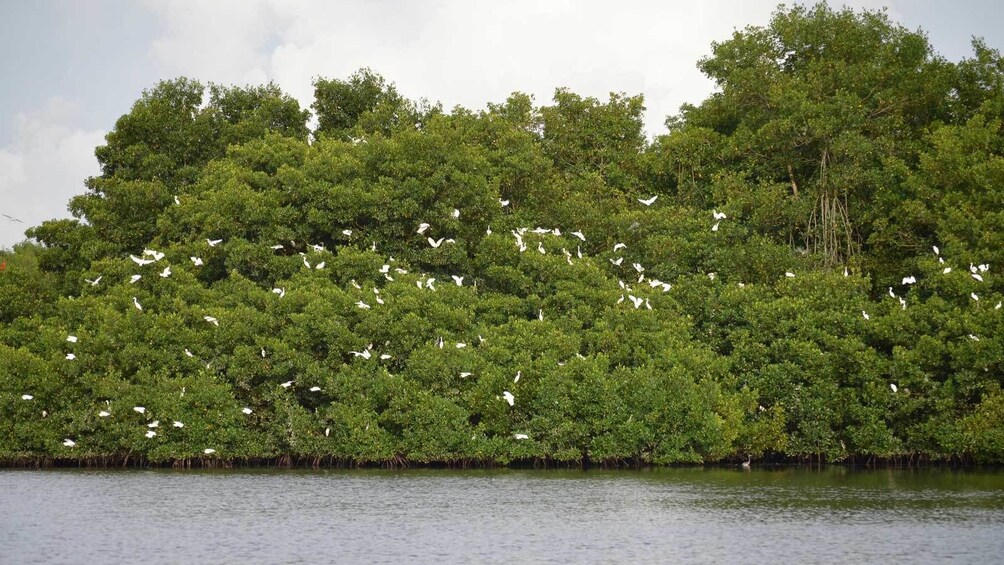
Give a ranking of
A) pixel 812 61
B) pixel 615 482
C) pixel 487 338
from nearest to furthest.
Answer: pixel 615 482 < pixel 487 338 < pixel 812 61

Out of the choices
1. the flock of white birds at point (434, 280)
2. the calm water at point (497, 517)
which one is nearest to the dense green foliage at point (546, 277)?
the flock of white birds at point (434, 280)

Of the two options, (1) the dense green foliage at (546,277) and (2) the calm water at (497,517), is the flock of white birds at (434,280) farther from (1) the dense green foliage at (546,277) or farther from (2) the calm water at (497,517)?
(2) the calm water at (497,517)

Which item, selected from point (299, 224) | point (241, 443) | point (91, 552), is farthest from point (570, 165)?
point (91, 552)

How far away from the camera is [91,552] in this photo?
883 inches

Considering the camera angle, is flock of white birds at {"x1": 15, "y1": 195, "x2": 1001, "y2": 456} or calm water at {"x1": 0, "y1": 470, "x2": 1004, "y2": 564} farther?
flock of white birds at {"x1": 15, "y1": 195, "x2": 1001, "y2": 456}

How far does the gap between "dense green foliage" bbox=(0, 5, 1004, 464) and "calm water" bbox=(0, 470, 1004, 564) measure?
1.80 meters

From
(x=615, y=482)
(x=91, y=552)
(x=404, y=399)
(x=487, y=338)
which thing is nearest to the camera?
(x=91, y=552)

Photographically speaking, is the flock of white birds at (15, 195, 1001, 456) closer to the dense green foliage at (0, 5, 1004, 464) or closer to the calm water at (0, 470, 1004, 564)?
the dense green foliage at (0, 5, 1004, 464)

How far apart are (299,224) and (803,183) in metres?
20.7

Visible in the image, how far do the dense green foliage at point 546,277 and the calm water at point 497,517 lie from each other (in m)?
1.80

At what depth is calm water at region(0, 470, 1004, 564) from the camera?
73.8 ft

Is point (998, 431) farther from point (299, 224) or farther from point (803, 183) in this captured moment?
point (299, 224)

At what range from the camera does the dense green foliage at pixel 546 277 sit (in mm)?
37125

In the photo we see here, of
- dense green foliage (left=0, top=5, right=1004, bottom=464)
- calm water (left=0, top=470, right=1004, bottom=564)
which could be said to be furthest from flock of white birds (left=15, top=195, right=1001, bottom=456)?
calm water (left=0, top=470, right=1004, bottom=564)
